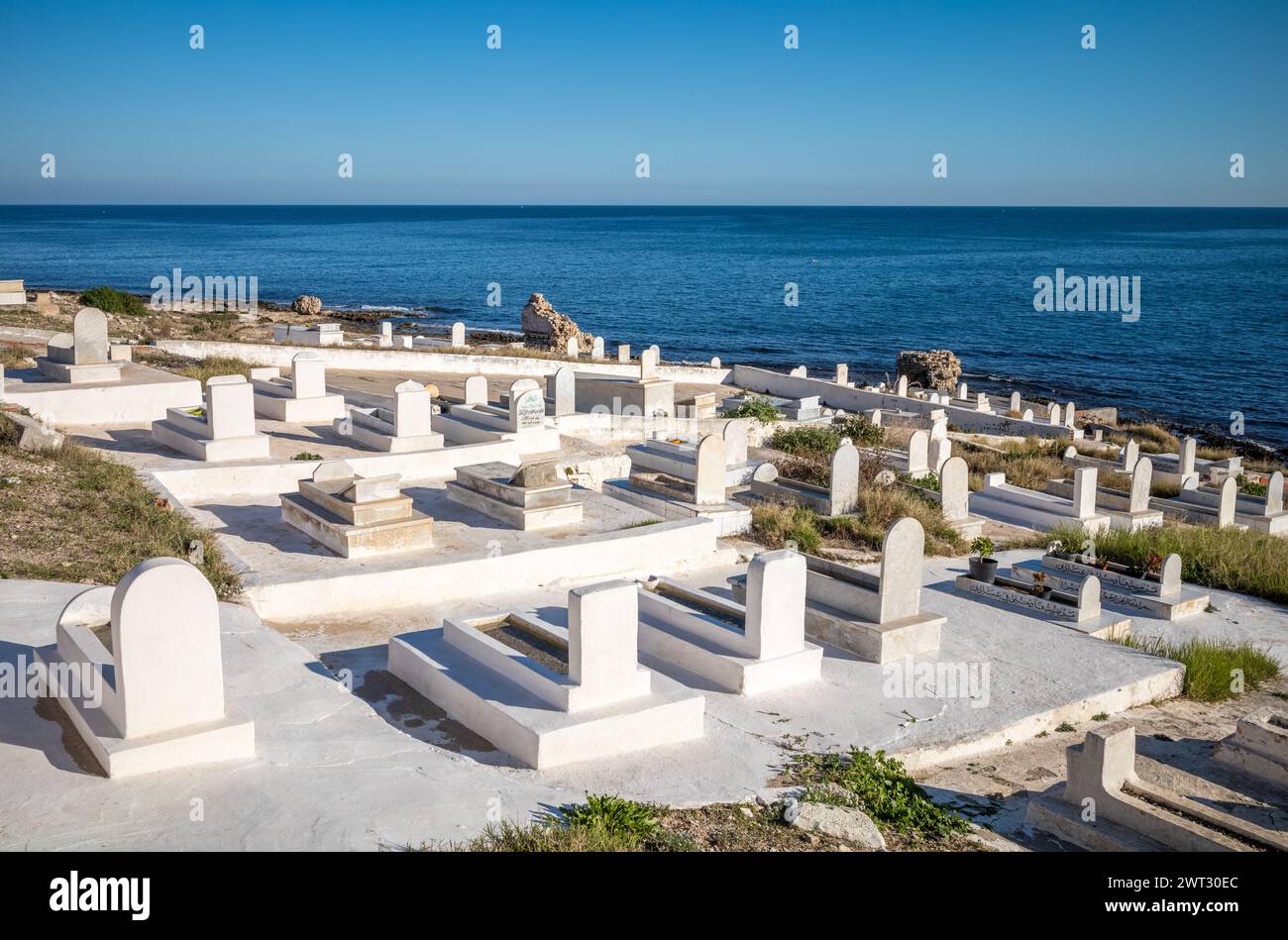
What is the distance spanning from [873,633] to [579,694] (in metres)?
3.68

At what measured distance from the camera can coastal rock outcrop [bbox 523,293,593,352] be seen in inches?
1542

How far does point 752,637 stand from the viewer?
9.46 metres

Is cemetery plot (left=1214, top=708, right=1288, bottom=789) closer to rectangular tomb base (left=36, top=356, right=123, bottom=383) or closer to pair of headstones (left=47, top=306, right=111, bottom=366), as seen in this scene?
rectangular tomb base (left=36, top=356, right=123, bottom=383)

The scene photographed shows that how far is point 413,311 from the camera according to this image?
6312cm

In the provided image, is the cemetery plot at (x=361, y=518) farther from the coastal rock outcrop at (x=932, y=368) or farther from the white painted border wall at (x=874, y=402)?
the coastal rock outcrop at (x=932, y=368)

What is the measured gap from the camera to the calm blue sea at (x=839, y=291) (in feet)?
166

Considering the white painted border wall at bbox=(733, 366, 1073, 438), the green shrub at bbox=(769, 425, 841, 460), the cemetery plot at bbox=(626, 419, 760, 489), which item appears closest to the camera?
the cemetery plot at bbox=(626, 419, 760, 489)

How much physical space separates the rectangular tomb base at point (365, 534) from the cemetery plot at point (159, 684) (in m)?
4.70

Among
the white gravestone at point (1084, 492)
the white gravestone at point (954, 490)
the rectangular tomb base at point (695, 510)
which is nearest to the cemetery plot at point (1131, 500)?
the white gravestone at point (1084, 492)

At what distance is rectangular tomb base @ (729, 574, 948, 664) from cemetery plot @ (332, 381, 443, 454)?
23.8ft

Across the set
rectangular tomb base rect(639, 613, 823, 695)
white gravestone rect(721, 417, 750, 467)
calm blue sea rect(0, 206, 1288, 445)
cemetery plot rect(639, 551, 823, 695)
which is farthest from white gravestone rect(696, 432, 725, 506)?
calm blue sea rect(0, 206, 1288, 445)

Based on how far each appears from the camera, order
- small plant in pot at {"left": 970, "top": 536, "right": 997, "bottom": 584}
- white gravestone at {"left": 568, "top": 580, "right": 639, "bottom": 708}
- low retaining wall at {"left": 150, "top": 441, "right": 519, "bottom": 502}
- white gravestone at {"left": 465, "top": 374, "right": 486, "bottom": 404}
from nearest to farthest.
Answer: white gravestone at {"left": 568, "top": 580, "right": 639, "bottom": 708}, small plant in pot at {"left": 970, "top": 536, "right": 997, "bottom": 584}, low retaining wall at {"left": 150, "top": 441, "right": 519, "bottom": 502}, white gravestone at {"left": 465, "top": 374, "right": 486, "bottom": 404}
